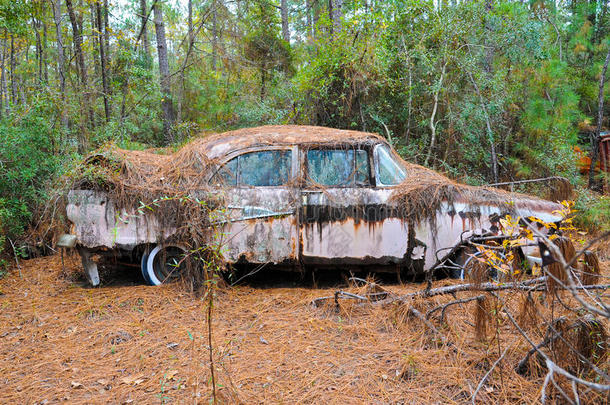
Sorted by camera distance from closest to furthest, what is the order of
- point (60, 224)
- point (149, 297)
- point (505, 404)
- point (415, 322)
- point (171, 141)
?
point (505, 404)
point (415, 322)
point (149, 297)
point (60, 224)
point (171, 141)

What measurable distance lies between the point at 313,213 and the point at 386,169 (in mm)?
1058

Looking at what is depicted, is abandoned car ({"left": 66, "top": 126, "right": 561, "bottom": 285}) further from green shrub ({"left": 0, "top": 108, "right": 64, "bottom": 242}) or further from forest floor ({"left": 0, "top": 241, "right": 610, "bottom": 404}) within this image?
green shrub ({"left": 0, "top": 108, "right": 64, "bottom": 242})

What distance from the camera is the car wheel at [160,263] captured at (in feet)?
15.4

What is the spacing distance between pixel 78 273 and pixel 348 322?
378cm

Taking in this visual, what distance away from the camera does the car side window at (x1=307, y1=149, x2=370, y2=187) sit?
4.64 metres

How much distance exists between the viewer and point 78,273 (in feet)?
17.2

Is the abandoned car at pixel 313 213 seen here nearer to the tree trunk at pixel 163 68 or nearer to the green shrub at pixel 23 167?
the green shrub at pixel 23 167

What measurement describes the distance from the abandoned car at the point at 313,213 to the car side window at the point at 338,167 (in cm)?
1

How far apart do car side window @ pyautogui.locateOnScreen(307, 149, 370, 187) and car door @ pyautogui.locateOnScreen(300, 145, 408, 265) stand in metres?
0.08

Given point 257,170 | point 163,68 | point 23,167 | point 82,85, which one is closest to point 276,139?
point 257,170

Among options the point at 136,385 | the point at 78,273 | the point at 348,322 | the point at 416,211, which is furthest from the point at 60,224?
the point at 416,211

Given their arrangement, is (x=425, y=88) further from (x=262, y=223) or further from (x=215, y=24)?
(x=215, y=24)

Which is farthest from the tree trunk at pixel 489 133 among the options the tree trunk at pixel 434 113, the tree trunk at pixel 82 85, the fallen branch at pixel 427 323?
the tree trunk at pixel 82 85

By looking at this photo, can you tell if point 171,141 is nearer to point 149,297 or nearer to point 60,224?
point 60,224
